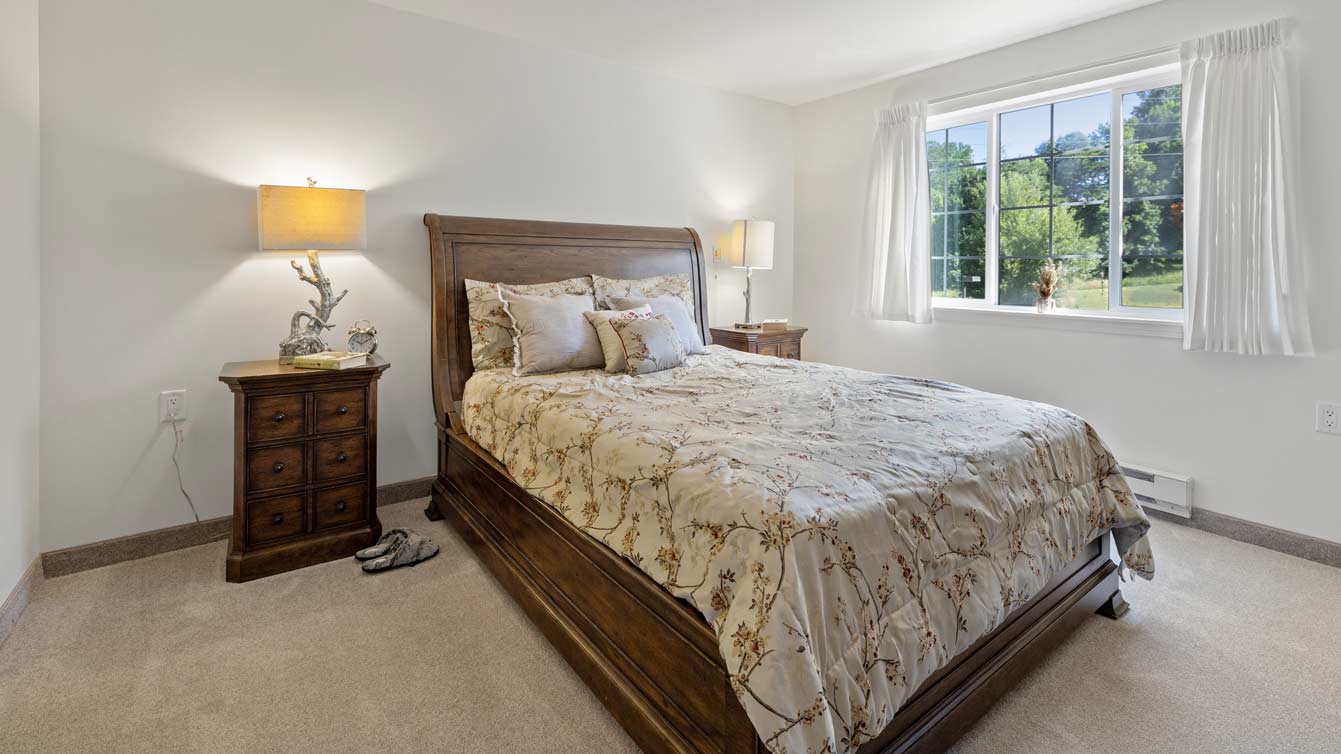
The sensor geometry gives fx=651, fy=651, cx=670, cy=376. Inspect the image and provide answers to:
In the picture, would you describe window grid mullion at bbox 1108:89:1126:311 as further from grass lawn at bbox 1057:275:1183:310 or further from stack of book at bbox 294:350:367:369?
stack of book at bbox 294:350:367:369

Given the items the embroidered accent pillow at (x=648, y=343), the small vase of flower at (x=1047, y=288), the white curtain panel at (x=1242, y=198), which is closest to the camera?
the white curtain panel at (x=1242, y=198)

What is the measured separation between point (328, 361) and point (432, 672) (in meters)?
1.38

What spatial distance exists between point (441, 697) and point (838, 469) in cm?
128

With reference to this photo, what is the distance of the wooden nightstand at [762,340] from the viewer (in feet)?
13.7

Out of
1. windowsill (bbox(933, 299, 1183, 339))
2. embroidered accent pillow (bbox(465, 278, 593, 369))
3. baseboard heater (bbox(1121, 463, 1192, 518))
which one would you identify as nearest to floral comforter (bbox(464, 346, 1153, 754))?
embroidered accent pillow (bbox(465, 278, 593, 369))

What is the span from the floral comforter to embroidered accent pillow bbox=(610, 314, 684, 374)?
45 centimetres

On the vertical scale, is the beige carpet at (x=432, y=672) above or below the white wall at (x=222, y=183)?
below

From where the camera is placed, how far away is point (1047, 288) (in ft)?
12.0

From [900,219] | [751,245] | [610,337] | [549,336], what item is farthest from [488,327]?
[900,219]

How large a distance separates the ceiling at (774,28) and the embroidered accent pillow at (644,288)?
1.29m

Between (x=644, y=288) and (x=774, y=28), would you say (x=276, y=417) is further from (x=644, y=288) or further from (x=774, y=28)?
(x=774, y=28)

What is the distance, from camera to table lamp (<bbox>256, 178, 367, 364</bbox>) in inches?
103

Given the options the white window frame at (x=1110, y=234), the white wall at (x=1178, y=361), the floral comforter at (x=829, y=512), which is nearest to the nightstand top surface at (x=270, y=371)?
the floral comforter at (x=829, y=512)

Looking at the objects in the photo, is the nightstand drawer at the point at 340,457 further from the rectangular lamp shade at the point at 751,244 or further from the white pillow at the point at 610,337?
the rectangular lamp shade at the point at 751,244
